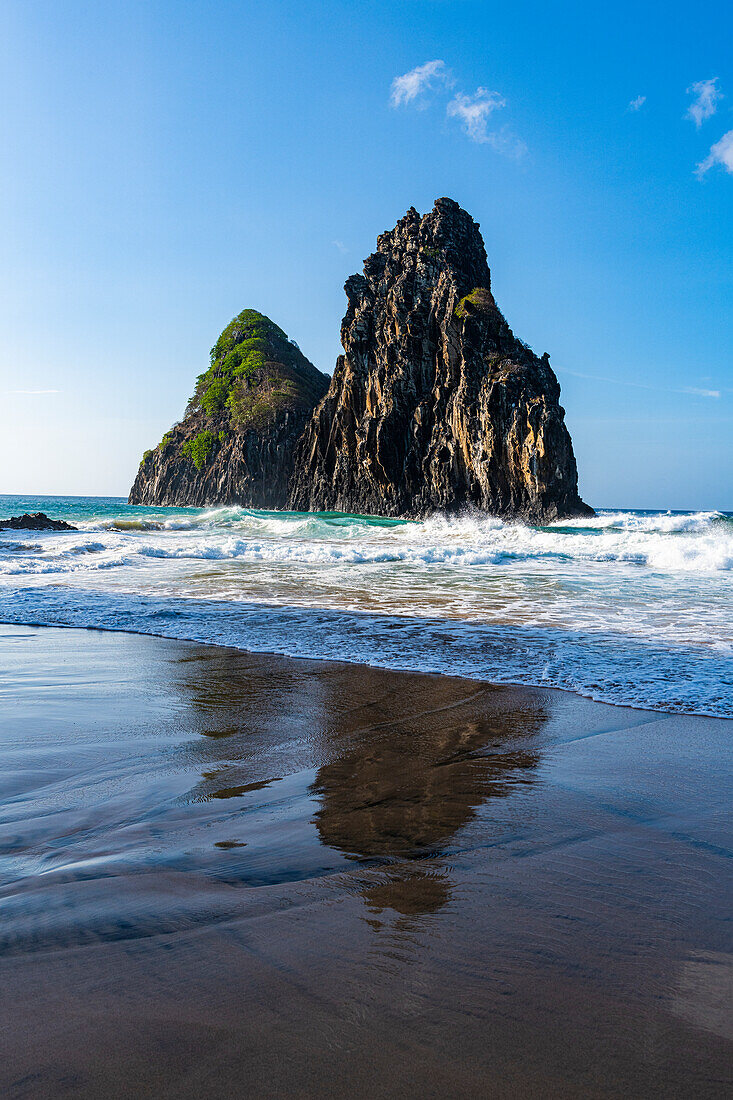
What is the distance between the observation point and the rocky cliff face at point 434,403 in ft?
142

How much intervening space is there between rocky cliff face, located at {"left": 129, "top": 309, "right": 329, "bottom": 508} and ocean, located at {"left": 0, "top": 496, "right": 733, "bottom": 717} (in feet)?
187

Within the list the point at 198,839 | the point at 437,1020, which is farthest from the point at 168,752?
the point at 437,1020

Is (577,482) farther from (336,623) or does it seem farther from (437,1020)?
(437,1020)

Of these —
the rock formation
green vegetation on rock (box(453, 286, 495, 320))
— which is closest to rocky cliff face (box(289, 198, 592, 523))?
green vegetation on rock (box(453, 286, 495, 320))

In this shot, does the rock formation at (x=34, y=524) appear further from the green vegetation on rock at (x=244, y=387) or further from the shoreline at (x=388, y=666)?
the green vegetation on rock at (x=244, y=387)

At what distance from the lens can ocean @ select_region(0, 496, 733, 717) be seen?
18.0ft

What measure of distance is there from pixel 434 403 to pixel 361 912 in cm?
5291

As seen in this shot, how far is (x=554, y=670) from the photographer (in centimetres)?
532

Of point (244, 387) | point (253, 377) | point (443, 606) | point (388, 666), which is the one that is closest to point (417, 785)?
point (388, 666)

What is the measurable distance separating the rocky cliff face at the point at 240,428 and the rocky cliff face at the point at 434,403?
24.0 ft

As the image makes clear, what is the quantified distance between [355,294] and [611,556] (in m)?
50.9

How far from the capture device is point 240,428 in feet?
246

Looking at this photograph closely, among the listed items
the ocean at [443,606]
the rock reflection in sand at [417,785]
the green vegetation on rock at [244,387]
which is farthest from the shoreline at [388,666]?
the green vegetation on rock at [244,387]

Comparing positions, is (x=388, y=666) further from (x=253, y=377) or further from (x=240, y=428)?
(x=253, y=377)
